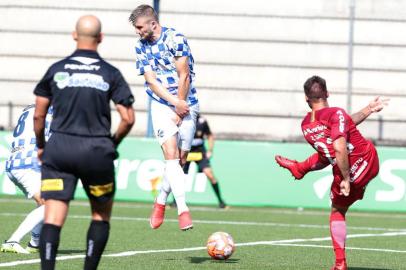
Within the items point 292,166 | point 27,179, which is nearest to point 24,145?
point 27,179

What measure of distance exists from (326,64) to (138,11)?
63.4ft

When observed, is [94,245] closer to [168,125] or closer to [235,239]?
[168,125]

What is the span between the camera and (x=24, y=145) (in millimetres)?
12203

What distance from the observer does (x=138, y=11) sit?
11602 millimetres

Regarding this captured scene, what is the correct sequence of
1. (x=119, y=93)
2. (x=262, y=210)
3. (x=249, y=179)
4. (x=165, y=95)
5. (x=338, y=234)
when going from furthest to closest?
(x=249, y=179), (x=262, y=210), (x=165, y=95), (x=338, y=234), (x=119, y=93)

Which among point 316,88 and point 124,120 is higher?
point 124,120

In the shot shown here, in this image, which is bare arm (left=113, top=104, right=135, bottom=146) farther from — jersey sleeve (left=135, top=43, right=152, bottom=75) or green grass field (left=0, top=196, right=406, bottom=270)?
jersey sleeve (left=135, top=43, right=152, bottom=75)

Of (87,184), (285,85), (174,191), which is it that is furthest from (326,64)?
(87,184)

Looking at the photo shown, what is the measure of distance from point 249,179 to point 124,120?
543 inches

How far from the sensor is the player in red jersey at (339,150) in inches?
403

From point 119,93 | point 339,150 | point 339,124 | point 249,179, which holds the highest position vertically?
point 119,93

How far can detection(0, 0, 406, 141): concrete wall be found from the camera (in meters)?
30.2

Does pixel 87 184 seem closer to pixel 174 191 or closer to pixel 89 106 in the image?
pixel 89 106

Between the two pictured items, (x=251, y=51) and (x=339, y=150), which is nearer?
(x=339, y=150)
